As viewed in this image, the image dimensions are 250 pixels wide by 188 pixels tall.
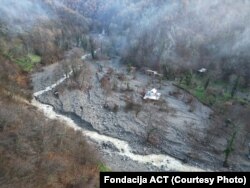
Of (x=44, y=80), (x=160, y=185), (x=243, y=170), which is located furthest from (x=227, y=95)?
(x=160, y=185)

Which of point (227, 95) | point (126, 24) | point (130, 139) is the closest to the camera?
point (130, 139)

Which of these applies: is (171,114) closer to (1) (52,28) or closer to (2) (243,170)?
(2) (243,170)

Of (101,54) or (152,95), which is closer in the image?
(152,95)

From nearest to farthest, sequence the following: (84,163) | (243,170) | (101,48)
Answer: (84,163), (243,170), (101,48)

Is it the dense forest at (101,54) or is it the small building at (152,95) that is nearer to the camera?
the dense forest at (101,54)

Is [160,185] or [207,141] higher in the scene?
[207,141]

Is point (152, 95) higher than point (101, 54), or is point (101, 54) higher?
point (101, 54)

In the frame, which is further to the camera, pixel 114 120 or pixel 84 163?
pixel 114 120

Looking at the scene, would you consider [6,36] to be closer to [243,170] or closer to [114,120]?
[114,120]

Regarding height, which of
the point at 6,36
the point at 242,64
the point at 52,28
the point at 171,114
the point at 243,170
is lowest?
the point at 243,170

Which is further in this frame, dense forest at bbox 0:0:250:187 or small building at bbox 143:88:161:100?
small building at bbox 143:88:161:100
